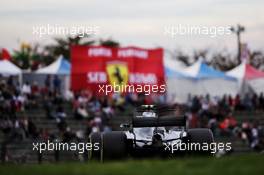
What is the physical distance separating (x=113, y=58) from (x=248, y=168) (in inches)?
1126

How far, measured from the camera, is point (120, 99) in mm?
40250

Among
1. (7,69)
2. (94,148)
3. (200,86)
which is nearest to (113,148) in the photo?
(94,148)

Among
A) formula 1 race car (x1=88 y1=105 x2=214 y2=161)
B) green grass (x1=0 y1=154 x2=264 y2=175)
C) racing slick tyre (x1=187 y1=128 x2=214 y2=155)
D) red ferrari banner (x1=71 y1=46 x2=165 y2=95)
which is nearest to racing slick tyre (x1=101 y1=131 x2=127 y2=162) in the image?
formula 1 race car (x1=88 y1=105 x2=214 y2=161)

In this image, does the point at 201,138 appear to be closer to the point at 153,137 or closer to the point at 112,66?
the point at 153,137

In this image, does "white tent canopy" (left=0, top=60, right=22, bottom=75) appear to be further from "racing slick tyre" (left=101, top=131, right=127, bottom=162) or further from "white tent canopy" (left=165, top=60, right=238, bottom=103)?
"racing slick tyre" (left=101, top=131, right=127, bottom=162)

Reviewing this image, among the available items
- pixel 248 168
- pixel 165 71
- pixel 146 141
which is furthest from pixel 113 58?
pixel 248 168

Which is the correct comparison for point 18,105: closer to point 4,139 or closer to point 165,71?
point 4,139

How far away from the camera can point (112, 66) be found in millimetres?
40781

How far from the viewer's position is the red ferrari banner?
39.8m

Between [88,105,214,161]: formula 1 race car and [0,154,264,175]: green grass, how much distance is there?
6.82 metres

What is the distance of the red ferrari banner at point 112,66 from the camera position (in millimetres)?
39750

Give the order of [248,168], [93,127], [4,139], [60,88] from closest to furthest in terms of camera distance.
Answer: [248,168]
[4,139]
[93,127]
[60,88]

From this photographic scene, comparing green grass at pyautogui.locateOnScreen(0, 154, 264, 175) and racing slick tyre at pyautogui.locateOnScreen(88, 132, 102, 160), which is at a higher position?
green grass at pyautogui.locateOnScreen(0, 154, 264, 175)

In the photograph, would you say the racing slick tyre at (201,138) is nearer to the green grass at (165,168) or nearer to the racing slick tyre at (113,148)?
the racing slick tyre at (113,148)
